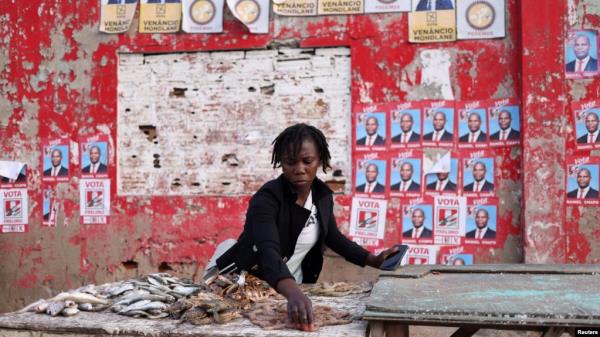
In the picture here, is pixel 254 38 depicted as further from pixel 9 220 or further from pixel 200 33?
pixel 9 220

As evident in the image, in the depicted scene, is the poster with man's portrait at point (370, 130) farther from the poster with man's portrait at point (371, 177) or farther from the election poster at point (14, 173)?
the election poster at point (14, 173)

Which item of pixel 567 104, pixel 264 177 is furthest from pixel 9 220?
pixel 567 104

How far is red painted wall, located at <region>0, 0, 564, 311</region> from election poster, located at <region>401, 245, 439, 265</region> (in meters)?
0.21

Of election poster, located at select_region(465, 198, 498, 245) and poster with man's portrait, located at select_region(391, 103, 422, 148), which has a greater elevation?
poster with man's portrait, located at select_region(391, 103, 422, 148)

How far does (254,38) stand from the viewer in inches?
250

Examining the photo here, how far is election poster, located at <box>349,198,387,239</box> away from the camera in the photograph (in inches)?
238

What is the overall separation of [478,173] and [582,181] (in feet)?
2.88

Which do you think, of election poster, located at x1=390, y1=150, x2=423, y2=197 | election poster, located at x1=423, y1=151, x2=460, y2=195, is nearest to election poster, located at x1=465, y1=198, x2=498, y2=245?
election poster, located at x1=423, y1=151, x2=460, y2=195

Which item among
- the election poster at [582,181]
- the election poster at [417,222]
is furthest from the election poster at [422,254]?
the election poster at [582,181]

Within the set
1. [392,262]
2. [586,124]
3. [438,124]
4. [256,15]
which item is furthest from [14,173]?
[586,124]

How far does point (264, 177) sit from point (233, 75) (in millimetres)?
1065

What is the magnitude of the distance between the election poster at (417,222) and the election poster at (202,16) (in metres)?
2.53

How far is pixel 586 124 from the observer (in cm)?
565

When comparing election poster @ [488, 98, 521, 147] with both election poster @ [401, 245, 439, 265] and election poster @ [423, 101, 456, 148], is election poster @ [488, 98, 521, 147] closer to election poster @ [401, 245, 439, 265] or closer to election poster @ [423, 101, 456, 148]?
election poster @ [423, 101, 456, 148]
